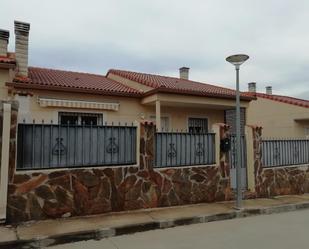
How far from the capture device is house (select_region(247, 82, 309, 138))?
19.9 meters

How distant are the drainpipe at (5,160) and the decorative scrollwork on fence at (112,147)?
7.24 feet

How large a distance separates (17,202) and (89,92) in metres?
6.96

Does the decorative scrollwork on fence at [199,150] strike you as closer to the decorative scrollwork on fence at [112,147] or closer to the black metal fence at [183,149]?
the black metal fence at [183,149]

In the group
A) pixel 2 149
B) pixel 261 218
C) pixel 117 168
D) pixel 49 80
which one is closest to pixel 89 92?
pixel 49 80

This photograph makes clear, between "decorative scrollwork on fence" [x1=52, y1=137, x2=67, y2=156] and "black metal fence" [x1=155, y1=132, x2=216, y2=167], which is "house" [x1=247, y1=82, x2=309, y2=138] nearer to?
"black metal fence" [x1=155, y1=132, x2=216, y2=167]

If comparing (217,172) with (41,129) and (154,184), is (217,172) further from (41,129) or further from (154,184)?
(41,129)

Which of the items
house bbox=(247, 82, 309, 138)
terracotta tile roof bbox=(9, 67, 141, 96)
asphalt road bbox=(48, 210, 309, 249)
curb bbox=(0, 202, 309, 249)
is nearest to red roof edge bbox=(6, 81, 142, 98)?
terracotta tile roof bbox=(9, 67, 141, 96)

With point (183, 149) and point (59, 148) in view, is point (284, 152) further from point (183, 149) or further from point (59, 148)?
point (59, 148)

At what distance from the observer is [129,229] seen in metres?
6.61

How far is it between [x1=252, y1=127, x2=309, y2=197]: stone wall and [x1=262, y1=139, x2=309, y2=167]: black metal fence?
0.65ft

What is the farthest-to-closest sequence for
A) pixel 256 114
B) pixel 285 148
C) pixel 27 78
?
pixel 256 114 → pixel 27 78 → pixel 285 148

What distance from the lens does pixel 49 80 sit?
43.3 ft

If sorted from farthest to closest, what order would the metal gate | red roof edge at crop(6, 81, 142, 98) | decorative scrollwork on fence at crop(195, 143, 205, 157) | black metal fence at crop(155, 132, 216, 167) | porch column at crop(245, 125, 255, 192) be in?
red roof edge at crop(6, 81, 142, 98) < porch column at crop(245, 125, 255, 192) < the metal gate < decorative scrollwork on fence at crop(195, 143, 205, 157) < black metal fence at crop(155, 132, 216, 167)

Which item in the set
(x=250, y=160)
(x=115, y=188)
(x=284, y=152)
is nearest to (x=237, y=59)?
(x=250, y=160)
